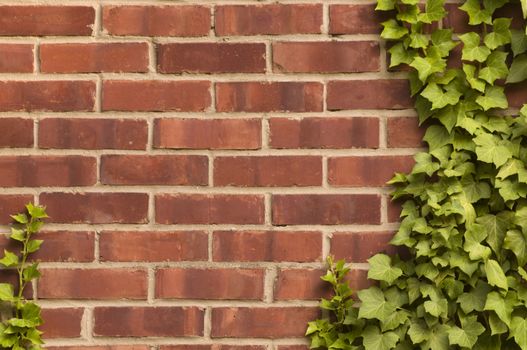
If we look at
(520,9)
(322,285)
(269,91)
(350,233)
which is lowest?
(322,285)

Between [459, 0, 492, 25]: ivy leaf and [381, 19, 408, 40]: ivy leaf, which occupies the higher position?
[459, 0, 492, 25]: ivy leaf

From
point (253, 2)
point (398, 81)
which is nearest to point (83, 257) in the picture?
point (253, 2)

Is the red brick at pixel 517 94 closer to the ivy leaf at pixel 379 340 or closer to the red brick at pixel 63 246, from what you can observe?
the ivy leaf at pixel 379 340

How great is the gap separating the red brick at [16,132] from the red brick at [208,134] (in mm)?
302

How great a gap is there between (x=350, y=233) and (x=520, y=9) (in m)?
0.66

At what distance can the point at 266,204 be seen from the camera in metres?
1.77

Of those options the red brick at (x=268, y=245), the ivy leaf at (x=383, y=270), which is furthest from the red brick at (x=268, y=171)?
the ivy leaf at (x=383, y=270)

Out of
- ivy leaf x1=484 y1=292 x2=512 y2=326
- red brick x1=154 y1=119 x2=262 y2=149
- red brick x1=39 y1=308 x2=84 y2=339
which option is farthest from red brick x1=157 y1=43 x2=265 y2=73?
ivy leaf x1=484 y1=292 x2=512 y2=326

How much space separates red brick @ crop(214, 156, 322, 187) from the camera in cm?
177

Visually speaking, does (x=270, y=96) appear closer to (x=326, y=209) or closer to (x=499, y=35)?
(x=326, y=209)

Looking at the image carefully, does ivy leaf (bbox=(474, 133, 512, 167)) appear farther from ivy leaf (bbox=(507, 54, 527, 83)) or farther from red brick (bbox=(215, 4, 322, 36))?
red brick (bbox=(215, 4, 322, 36))

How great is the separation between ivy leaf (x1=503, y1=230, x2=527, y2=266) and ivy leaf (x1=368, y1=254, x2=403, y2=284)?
0.83 feet

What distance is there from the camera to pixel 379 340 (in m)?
1.73

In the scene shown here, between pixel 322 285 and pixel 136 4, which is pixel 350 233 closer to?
pixel 322 285
